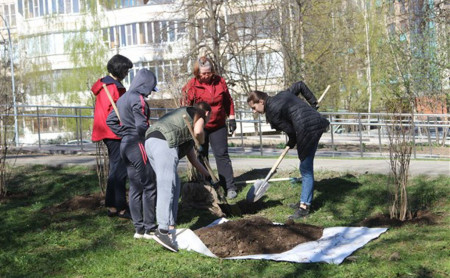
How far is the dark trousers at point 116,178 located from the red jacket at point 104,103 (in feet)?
0.37

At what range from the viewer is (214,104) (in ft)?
30.1

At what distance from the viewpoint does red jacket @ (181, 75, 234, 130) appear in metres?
9.14

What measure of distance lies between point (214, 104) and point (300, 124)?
154 centimetres

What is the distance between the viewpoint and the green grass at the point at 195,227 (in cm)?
567

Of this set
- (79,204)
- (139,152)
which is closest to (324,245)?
(139,152)

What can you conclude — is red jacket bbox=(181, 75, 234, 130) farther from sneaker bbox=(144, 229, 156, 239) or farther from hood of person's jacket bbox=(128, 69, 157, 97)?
sneaker bbox=(144, 229, 156, 239)

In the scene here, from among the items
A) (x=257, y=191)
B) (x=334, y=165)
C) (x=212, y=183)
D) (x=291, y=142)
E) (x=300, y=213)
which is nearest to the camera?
(x=300, y=213)

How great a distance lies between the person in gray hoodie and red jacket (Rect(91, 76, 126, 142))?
0.72m

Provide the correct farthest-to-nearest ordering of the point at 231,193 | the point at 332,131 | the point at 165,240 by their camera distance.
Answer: the point at 332,131, the point at 231,193, the point at 165,240

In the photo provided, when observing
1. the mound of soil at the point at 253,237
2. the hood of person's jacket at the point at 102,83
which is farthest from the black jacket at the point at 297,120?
the hood of person's jacket at the point at 102,83

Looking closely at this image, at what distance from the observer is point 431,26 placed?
923 inches

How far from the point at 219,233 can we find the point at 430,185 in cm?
362

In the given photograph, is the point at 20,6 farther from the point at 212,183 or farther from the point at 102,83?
the point at 212,183

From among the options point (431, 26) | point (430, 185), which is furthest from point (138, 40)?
point (430, 185)
